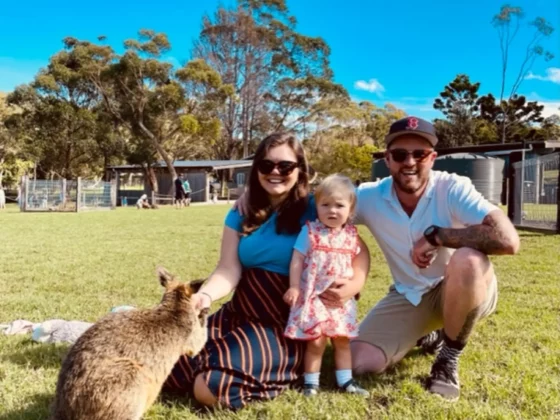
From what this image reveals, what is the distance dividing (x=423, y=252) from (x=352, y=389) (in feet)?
2.98

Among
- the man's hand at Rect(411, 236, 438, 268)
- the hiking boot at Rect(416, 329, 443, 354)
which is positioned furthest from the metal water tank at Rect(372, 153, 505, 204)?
the man's hand at Rect(411, 236, 438, 268)

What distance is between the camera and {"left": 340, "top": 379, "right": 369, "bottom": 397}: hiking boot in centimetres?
302

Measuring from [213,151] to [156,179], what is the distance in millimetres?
17638

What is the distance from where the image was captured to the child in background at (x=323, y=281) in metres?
2.96

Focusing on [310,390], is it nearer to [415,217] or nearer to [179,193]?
[415,217]

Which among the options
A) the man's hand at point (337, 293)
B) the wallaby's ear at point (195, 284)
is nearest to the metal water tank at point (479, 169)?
the man's hand at point (337, 293)

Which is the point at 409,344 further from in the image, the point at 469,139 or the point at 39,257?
the point at 469,139

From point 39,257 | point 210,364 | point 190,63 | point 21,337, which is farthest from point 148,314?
point 190,63

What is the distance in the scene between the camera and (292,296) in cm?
293

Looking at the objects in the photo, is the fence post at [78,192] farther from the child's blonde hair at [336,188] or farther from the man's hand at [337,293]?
the man's hand at [337,293]

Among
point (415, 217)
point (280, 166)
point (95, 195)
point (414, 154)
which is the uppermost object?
point (95, 195)

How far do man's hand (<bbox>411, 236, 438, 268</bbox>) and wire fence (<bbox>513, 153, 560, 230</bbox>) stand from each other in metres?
10.5

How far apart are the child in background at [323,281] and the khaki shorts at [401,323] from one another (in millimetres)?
390

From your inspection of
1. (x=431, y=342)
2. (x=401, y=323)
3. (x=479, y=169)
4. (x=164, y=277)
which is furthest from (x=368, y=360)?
(x=479, y=169)
